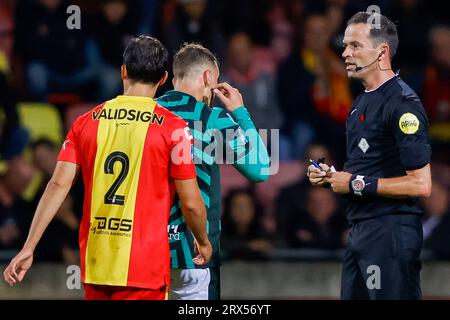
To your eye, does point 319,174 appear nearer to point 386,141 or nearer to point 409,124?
point 386,141

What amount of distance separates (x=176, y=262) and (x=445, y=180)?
5549 mm

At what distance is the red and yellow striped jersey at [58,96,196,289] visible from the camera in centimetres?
527

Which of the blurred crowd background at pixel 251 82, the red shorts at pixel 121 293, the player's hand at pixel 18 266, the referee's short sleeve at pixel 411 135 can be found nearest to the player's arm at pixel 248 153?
the referee's short sleeve at pixel 411 135

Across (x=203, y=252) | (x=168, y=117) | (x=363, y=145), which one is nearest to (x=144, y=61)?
(x=168, y=117)

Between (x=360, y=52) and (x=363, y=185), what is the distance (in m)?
0.84

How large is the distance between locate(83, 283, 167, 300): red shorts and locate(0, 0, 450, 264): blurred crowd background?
200 inches

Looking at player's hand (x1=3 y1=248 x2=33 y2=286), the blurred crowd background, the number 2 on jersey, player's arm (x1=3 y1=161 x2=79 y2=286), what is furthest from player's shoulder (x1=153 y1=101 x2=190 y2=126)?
the blurred crowd background

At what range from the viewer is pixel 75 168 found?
5391mm

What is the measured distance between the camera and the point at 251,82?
36.3 feet

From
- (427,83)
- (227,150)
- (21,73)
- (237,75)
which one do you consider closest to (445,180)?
(427,83)

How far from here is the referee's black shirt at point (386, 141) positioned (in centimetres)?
599

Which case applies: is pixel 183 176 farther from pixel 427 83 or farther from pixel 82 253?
pixel 427 83

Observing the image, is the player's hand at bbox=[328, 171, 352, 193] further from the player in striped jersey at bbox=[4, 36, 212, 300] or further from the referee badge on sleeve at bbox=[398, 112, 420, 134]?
the player in striped jersey at bbox=[4, 36, 212, 300]

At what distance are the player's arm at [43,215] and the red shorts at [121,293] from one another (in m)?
0.33
